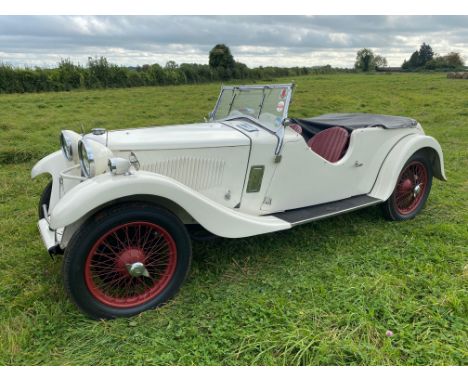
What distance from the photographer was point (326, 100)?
54.5ft

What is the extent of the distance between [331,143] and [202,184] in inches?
69.3

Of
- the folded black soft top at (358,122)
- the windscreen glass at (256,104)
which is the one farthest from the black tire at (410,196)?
the windscreen glass at (256,104)

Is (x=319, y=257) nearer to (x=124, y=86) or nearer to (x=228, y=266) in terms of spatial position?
(x=228, y=266)

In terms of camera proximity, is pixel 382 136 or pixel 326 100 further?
pixel 326 100

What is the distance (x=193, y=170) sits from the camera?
10.4ft

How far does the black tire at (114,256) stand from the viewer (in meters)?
2.50

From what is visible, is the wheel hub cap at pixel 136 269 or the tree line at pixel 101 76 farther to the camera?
the tree line at pixel 101 76

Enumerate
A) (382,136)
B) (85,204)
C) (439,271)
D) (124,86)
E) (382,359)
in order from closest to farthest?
(382,359) < (85,204) < (439,271) < (382,136) < (124,86)

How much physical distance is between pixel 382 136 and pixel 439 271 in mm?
1631

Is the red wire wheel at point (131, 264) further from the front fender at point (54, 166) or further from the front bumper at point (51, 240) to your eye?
the front fender at point (54, 166)

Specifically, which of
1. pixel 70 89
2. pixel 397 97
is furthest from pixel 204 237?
pixel 70 89

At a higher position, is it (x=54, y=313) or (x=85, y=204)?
(x=85, y=204)

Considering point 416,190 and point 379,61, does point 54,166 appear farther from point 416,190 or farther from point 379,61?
point 379,61

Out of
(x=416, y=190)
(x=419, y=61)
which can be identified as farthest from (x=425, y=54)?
(x=416, y=190)
